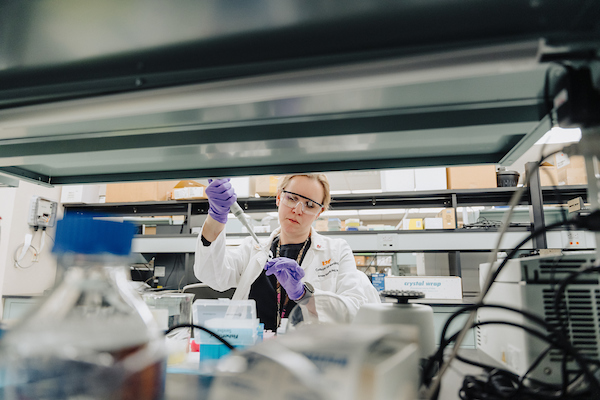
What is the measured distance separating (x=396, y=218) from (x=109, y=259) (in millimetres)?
8828

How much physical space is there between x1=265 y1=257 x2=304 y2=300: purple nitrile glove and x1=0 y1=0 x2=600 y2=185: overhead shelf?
2.68ft

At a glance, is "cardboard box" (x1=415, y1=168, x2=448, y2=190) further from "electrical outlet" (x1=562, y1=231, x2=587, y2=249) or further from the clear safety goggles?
the clear safety goggles

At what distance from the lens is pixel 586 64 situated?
39 cm

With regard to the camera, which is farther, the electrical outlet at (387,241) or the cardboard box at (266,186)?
the cardboard box at (266,186)

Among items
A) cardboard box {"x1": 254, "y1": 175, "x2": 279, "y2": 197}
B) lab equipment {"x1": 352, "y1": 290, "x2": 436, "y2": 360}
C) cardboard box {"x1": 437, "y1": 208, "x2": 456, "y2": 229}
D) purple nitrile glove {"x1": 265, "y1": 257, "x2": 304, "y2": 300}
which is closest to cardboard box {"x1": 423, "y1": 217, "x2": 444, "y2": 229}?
cardboard box {"x1": 437, "y1": 208, "x2": 456, "y2": 229}

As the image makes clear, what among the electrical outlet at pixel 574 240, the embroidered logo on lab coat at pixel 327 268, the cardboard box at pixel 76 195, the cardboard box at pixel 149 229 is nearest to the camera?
the embroidered logo on lab coat at pixel 327 268

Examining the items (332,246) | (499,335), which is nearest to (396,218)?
(332,246)

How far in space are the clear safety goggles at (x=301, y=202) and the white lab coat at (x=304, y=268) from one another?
22cm

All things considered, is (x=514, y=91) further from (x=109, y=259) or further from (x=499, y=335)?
(x=109, y=259)

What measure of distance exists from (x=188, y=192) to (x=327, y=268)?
7.06 ft

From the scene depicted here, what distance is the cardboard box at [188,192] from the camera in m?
3.38

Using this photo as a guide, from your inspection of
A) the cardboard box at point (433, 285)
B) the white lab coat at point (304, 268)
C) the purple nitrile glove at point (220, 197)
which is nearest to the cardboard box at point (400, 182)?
the cardboard box at point (433, 285)

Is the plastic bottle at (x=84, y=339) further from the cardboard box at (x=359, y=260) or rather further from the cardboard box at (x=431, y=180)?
the cardboard box at (x=359, y=260)

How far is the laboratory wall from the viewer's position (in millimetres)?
3279
